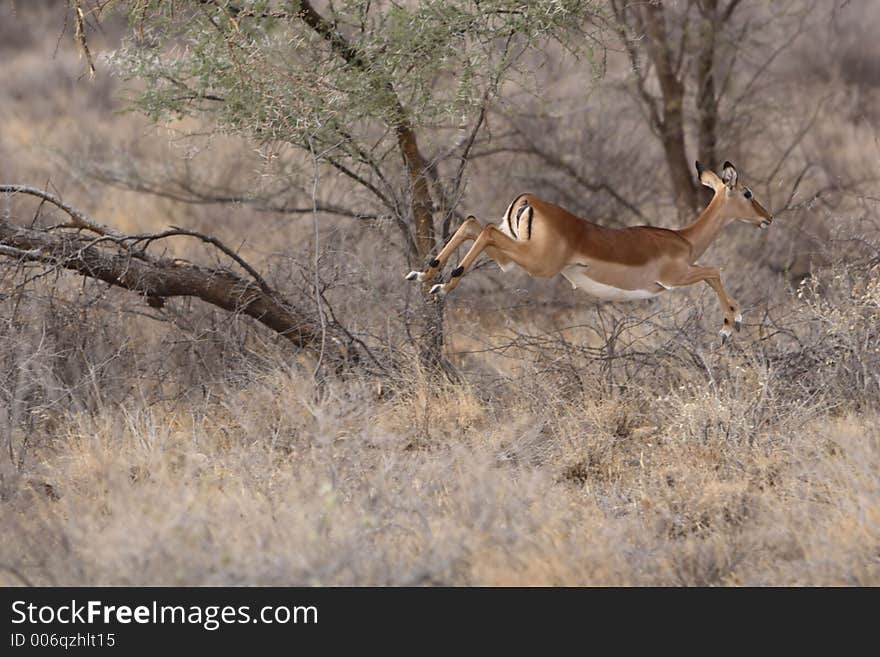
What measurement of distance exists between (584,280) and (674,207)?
34.1 feet

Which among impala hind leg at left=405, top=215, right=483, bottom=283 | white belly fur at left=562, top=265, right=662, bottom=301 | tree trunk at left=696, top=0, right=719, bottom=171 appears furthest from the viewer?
tree trunk at left=696, top=0, right=719, bottom=171

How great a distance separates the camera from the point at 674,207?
692 inches

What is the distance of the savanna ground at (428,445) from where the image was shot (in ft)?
19.5

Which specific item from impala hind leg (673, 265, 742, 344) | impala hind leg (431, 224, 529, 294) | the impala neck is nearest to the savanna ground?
impala hind leg (673, 265, 742, 344)

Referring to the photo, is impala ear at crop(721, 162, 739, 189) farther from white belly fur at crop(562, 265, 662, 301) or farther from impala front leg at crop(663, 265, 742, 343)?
white belly fur at crop(562, 265, 662, 301)

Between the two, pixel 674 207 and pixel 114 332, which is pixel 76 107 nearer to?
pixel 674 207

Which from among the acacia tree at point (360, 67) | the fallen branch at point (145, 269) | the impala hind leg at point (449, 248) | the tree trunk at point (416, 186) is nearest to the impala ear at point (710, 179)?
the impala hind leg at point (449, 248)

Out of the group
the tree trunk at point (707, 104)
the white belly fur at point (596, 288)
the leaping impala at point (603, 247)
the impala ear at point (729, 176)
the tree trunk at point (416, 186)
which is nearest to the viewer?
the leaping impala at point (603, 247)

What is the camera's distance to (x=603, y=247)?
746 centimetres

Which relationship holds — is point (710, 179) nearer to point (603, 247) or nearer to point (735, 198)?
point (735, 198)

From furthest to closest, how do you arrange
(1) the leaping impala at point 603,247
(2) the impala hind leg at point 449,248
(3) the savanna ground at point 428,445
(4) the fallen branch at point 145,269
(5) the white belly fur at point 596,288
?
1. (4) the fallen branch at point 145,269
2. (5) the white belly fur at point 596,288
3. (1) the leaping impala at point 603,247
4. (2) the impala hind leg at point 449,248
5. (3) the savanna ground at point 428,445

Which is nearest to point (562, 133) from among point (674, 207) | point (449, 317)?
point (674, 207)

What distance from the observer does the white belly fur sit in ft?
24.7

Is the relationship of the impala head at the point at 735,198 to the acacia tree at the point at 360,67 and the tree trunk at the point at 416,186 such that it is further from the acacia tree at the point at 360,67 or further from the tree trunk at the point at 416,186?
the tree trunk at the point at 416,186
